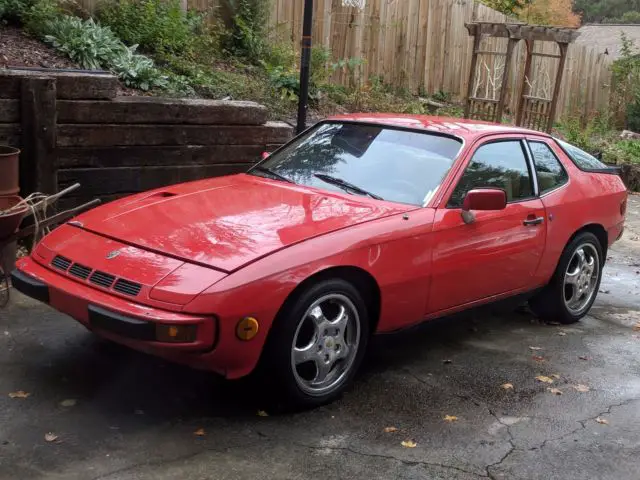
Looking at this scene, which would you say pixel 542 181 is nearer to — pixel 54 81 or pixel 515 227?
pixel 515 227

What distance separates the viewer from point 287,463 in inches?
146

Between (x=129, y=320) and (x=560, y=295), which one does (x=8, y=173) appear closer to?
(x=129, y=320)

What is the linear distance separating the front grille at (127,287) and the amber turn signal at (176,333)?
264 mm

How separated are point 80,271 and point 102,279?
0.65 ft

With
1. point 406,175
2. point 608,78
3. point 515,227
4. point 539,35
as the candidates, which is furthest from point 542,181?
point 608,78

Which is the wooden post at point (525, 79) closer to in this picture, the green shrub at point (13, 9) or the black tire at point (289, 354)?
the green shrub at point (13, 9)

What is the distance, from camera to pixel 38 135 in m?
6.54

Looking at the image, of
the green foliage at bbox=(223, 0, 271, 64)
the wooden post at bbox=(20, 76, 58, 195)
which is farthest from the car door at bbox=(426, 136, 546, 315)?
the green foliage at bbox=(223, 0, 271, 64)

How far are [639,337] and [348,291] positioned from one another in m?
3.03

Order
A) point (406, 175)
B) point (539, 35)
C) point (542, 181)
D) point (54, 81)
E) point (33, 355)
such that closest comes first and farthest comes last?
point (33, 355), point (406, 175), point (542, 181), point (54, 81), point (539, 35)

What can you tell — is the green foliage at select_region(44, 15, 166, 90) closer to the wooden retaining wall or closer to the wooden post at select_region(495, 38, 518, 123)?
the wooden retaining wall

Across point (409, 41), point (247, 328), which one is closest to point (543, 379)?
point (247, 328)

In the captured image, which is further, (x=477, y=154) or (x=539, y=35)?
(x=539, y=35)

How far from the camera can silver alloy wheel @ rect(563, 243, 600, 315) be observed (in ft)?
20.5
